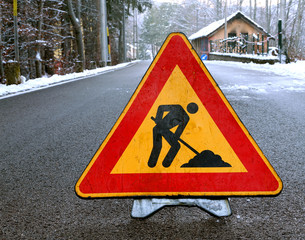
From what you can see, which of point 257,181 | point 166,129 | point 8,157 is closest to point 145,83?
point 166,129

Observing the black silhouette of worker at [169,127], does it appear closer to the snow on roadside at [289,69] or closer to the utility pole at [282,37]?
the snow on roadside at [289,69]

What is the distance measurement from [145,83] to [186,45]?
1.02 feet

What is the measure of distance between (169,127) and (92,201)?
86 cm

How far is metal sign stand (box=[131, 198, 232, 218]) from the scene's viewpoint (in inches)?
82.7

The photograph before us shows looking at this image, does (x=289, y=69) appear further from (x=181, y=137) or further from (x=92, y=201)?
(x=181, y=137)

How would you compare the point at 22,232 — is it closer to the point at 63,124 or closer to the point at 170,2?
the point at 63,124

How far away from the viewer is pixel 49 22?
20047mm

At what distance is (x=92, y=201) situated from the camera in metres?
2.56

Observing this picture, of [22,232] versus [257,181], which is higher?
[257,181]

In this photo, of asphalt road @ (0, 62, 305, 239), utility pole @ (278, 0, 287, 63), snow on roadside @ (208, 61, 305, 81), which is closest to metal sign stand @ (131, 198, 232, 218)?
asphalt road @ (0, 62, 305, 239)

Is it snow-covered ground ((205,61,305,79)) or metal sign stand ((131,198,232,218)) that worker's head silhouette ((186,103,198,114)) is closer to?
metal sign stand ((131,198,232,218))

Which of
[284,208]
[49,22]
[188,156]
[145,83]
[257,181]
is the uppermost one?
[49,22]

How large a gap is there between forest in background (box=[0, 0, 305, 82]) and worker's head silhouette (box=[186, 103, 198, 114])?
1070cm

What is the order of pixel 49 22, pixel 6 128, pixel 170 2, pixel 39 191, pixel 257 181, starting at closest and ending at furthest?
pixel 257 181 < pixel 39 191 < pixel 6 128 < pixel 49 22 < pixel 170 2
